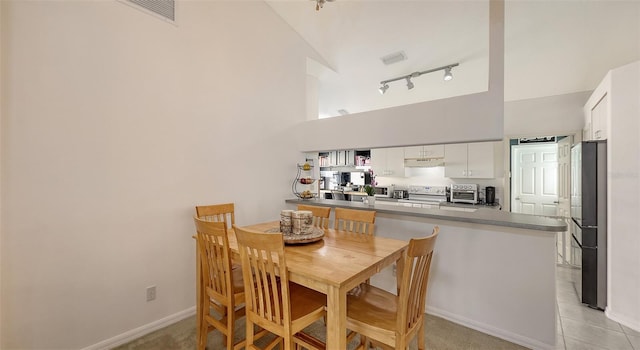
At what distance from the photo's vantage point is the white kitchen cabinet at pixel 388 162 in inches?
203

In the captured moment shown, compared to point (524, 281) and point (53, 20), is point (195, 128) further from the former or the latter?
point (524, 281)

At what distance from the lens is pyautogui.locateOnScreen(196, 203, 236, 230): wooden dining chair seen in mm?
2473

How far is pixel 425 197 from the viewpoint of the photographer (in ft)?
16.7

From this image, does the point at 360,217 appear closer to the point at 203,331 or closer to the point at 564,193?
the point at 203,331

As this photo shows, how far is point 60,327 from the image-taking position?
1809 millimetres

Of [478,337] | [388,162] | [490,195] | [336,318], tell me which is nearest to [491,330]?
[478,337]

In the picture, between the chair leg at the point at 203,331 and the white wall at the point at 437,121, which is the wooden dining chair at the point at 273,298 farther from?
the white wall at the point at 437,121

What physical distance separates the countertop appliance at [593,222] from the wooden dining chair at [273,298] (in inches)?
114

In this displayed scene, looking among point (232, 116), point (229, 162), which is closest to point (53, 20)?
point (232, 116)

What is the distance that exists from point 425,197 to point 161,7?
490 cm

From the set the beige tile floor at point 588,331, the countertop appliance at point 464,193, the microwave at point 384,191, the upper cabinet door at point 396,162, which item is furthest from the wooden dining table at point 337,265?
the microwave at point 384,191

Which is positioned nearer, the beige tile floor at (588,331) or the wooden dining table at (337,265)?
the wooden dining table at (337,265)

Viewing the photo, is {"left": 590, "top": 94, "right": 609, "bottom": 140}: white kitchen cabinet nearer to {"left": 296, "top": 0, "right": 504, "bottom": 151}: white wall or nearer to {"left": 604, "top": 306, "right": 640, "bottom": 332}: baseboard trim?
{"left": 296, "top": 0, "right": 504, "bottom": 151}: white wall

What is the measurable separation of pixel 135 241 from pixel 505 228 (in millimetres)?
3094
